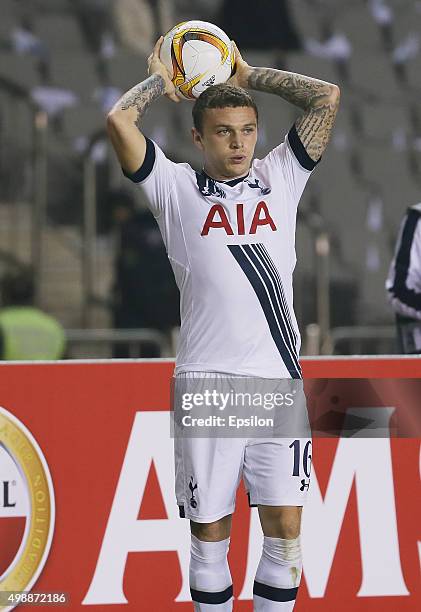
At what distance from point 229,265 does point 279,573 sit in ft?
3.78

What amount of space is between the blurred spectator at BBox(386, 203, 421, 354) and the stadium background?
3.12 metres

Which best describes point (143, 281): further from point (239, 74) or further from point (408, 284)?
point (239, 74)

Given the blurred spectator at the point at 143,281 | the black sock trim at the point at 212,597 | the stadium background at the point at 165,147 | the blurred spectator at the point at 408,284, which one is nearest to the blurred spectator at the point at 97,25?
the stadium background at the point at 165,147

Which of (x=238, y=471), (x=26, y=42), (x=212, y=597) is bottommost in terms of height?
(x=212, y=597)

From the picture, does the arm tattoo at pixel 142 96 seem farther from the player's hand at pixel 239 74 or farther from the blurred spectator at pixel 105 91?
the blurred spectator at pixel 105 91

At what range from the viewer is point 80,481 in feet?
15.4

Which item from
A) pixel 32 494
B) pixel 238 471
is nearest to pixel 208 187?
pixel 238 471

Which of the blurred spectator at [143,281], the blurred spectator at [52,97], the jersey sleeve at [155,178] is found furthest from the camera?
the blurred spectator at [52,97]

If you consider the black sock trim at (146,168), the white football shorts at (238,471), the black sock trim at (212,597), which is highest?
the black sock trim at (146,168)

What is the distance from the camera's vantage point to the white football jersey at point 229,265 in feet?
12.8

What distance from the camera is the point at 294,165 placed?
4098 millimetres

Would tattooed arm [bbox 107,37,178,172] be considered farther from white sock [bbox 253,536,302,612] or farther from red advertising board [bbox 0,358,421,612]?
white sock [bbox 253,536,302,612]

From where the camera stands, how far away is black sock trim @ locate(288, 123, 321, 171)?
407 centimetres

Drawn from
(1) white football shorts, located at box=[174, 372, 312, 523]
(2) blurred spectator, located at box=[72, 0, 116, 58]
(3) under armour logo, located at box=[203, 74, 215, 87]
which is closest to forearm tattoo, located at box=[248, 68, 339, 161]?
(3) under armour logo, located at box=[203, 74, 215, 87]
